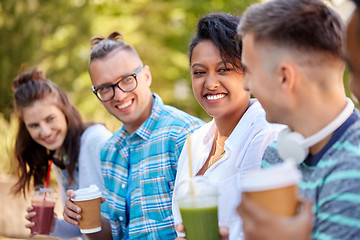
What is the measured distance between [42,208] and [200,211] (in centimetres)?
209

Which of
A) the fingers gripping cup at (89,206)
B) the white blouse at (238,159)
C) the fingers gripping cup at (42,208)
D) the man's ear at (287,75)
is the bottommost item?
the fingers gripping cup at (42,208)

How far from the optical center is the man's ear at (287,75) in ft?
5.45

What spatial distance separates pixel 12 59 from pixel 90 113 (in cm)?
263

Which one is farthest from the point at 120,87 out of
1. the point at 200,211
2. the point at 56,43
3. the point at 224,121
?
the point at 56,43

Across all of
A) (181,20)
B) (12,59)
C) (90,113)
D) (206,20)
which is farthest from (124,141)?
(181,20)

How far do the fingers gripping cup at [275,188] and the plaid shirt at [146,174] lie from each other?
5.48 ft

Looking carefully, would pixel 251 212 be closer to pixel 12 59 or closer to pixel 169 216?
pixel 169 216

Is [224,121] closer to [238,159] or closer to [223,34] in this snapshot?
[238,159]

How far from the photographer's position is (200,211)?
1780mm

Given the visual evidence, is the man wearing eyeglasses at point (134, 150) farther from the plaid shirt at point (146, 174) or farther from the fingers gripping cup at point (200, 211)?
the fingers gripping cup at point (200, 211)

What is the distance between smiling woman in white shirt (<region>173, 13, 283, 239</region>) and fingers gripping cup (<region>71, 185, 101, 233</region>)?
1.85 feet

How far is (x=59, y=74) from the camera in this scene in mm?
10422

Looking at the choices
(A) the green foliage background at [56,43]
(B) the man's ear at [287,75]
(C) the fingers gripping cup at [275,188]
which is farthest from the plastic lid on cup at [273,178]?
(A) the green foliage background at [56,43]

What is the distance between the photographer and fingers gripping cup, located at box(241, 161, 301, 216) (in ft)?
4.49
